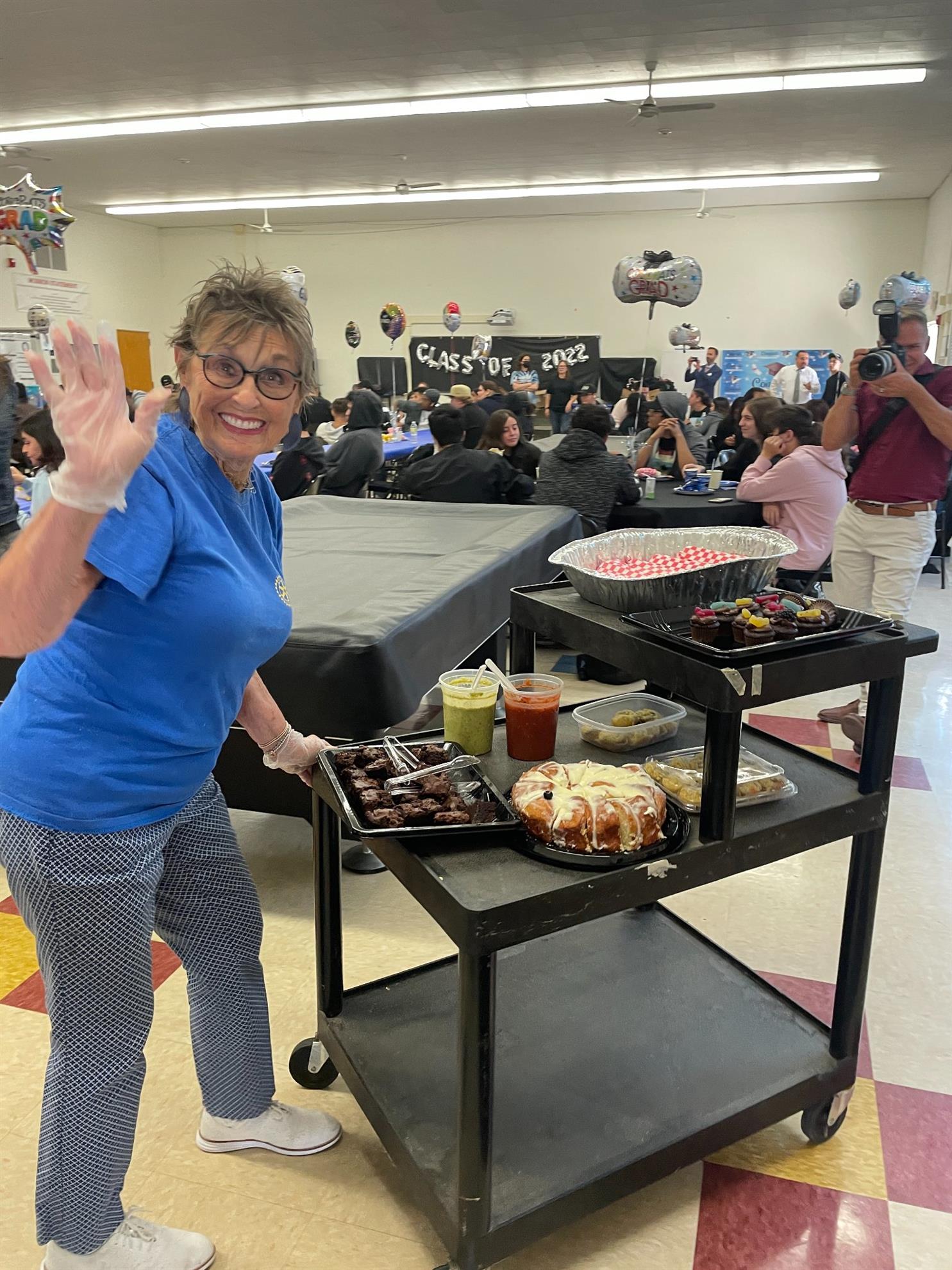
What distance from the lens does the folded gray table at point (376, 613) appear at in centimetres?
225

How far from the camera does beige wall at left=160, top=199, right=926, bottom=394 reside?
12656 mm

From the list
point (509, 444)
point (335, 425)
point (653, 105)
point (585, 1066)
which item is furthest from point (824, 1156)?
point (653, 105)

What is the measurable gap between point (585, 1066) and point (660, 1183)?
221 mm

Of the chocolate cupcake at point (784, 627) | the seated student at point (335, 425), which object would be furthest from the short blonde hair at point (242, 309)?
the seated student at point (335, 425)

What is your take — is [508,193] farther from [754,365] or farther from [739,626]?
[739,626]

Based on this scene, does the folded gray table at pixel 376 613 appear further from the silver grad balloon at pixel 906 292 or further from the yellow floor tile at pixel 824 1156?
the silver grad balloon at pixel 906 292

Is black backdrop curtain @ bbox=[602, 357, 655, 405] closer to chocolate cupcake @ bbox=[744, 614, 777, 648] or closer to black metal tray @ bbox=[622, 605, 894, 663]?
black metal tray @ bbox=[622, 605, 894, 663]

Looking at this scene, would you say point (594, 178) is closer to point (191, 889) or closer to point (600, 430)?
point (600, 430)

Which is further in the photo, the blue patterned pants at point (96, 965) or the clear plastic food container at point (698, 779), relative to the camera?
the clear plastic food container at point (698, 779)

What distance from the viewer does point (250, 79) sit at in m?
7.12

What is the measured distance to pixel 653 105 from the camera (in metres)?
7.13

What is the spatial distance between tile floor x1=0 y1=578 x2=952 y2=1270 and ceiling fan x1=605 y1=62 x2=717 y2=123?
21.3ft

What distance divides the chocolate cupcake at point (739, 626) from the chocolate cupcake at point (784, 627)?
0.04m

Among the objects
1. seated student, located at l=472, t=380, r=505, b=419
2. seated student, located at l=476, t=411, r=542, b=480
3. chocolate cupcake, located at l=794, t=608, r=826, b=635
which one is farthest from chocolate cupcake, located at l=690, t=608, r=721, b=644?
seated student, located at l=472, t=380, r=505, b=419
